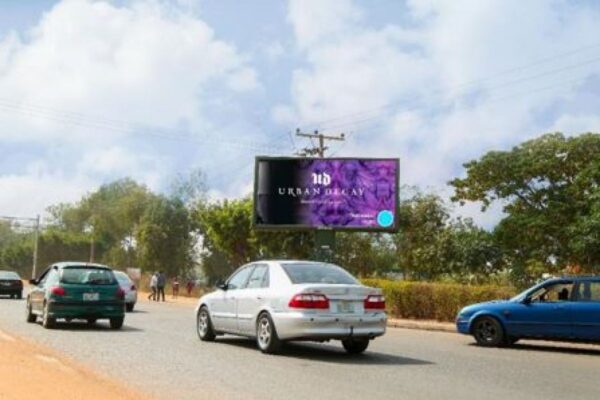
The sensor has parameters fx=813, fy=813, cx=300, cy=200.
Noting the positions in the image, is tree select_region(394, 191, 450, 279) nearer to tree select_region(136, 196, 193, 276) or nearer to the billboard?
the billboard

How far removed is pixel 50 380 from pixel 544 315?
1042cm

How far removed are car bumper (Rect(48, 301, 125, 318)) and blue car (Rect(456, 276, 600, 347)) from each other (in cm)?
795

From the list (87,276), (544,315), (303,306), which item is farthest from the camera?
(87,276)

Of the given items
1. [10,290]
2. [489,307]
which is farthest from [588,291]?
[10,290]

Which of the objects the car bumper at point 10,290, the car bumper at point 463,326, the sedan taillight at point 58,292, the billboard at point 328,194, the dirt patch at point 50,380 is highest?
the billboard at point 328,194

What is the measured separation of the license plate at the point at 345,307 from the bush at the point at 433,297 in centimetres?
1182

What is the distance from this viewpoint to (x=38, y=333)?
680 inches

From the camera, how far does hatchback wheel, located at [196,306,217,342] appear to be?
15.9 metres

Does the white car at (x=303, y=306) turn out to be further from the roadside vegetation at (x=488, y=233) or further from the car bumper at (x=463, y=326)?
the roadside vegetation at (x=488, y=233)

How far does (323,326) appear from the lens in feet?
42.4

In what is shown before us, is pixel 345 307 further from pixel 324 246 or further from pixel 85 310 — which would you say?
pixel 324 246

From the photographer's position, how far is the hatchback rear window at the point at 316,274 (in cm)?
1361

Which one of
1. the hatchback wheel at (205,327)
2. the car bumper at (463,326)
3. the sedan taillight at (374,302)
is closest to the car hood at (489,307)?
the car bumper at (463,326)

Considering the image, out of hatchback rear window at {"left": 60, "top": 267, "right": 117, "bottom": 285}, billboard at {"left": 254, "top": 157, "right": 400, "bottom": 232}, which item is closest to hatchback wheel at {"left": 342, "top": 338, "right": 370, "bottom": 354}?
hatchback rear window at {"left": 60, "top": 267, "right": 117, "bottom": 285}
